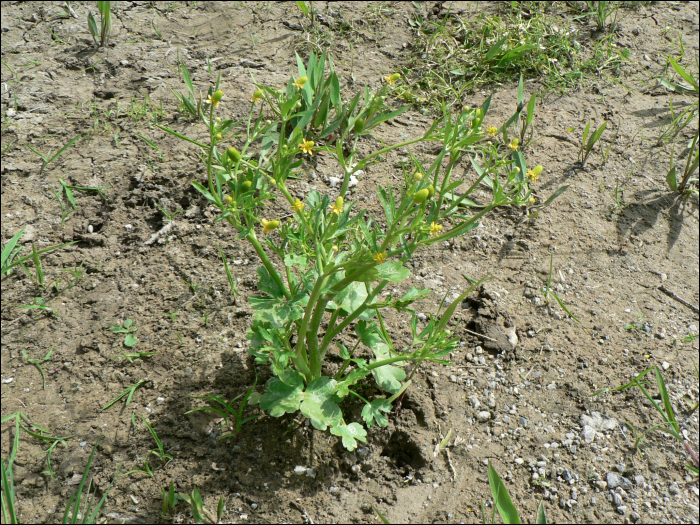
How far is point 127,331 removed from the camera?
6.56 ft

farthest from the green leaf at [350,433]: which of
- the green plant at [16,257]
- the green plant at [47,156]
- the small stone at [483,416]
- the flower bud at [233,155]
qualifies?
the green plant at [47,156]

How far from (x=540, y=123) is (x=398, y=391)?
1823 millimetres

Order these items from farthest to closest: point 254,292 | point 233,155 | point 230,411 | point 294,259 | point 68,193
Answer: point 68,193
point 254,292
point 230,411
point 294,259
point 233,155

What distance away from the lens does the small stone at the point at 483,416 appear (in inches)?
75.5

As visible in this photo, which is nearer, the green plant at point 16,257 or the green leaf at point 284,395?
the green leaf at point 284,395

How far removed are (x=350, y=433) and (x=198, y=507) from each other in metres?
0.50

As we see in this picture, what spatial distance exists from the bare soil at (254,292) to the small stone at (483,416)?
13 millimetres

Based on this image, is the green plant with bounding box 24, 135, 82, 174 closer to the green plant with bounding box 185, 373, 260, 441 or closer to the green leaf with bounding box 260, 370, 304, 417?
the green plant with bounding box 185, 373, 260, 441

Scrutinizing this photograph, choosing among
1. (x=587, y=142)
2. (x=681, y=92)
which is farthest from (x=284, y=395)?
(x=681, y=92)

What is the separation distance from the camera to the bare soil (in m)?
1.75

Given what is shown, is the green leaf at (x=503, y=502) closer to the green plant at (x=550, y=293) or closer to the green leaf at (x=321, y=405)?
the green leaf at (x=321, y=405)

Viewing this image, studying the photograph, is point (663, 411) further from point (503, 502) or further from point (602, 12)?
point (602, 12)

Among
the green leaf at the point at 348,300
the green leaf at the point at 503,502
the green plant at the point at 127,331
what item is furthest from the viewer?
the green plant at the point at 127,331

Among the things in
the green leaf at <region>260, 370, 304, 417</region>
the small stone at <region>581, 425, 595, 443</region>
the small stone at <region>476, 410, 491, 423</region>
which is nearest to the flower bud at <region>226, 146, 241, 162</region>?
the green leaf at <region>260, 370, 304, 417</region>
